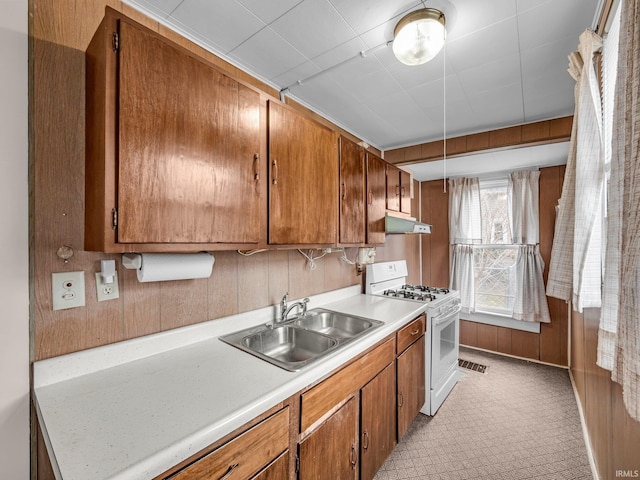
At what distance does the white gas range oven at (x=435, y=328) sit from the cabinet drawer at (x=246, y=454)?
1.64 metres

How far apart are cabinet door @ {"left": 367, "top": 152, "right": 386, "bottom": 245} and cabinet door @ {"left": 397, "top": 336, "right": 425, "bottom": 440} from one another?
881mm

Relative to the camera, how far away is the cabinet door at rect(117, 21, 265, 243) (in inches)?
37.7

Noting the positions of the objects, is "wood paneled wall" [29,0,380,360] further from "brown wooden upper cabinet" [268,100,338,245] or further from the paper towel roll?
"brown wooden upper cabinet" [268,100,338,245]

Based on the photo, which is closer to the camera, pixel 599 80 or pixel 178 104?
pixel 178 104

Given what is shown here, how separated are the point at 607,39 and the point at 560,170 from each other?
2404 millimetres

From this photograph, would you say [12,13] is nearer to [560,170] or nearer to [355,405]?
[355,405]

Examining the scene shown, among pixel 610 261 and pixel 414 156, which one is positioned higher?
pixel 414 156

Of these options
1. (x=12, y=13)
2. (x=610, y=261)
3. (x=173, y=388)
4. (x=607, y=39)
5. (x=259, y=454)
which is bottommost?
(x=259, y=454)

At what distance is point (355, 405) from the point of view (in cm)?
148

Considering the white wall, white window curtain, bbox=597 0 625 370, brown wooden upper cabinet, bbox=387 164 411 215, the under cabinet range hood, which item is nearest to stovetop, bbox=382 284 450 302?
the under cabinet range hood

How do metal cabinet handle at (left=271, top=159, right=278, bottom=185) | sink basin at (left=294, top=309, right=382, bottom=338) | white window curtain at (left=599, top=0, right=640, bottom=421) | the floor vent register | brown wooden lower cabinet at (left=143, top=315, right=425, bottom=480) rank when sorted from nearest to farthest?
white window curtain at (left=599, top=0, right=640, bottom=421)
brown wooden lower cabinet at (left=143, top=315, right=425, bottom=480)
metal cabinet handle at (left=271, top=159, right=278, bottom=185)
sink basin at (left=294, top=309, right=382, bottom=338)
the floor vent register

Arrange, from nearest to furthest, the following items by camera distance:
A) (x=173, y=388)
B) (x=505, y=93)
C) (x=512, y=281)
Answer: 1. (x=173, y=388)
2. (x=505, y=93)
3. (x=512, y=281)

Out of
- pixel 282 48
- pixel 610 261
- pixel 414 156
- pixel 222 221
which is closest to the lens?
pixel 610 261

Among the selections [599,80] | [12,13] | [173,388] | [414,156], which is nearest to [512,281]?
[414,156]
